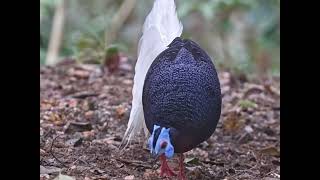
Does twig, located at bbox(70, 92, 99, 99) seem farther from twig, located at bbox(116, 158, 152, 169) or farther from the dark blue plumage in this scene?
the dark blue plumage

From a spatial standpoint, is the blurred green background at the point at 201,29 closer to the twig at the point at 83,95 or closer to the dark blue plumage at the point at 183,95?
the twig at the point at 83,95

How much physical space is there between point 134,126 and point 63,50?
4.42m

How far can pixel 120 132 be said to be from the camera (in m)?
5.23

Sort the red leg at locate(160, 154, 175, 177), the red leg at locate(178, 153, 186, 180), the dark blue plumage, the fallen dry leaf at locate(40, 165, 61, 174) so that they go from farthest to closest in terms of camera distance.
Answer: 1. the red leg at locate(160, 154, 175, 177)
2. the red leg at locate(178, 153, 186, 180)
3. the fallen dry leaf at locate(40, 165, 61, 174)
4. the dark blue plumage

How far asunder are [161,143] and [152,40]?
1005mm

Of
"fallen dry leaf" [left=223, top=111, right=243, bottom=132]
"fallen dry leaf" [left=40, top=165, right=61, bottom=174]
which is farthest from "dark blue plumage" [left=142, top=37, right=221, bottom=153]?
"fallen dry leaf" [left=223, top=111, right=243, bottom=132]

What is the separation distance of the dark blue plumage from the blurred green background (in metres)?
2.59

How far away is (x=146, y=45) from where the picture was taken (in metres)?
4.54

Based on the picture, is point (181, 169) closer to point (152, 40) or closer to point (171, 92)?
point (171, 92)

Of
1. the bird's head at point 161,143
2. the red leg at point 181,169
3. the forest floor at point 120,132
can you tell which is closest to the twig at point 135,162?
the forest floor at point 120,132

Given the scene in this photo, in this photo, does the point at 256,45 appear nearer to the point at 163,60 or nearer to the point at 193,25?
the point at 193,25

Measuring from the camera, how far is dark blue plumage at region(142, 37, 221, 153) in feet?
12.7

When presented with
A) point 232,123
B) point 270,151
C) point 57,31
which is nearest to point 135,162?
point 270,151
